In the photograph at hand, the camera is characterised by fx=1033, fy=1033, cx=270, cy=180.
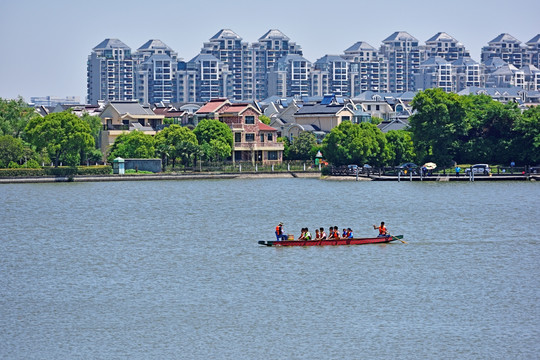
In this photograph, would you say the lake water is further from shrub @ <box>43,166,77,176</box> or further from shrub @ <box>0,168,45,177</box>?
shrub @ <box>43,166,77,176</box>

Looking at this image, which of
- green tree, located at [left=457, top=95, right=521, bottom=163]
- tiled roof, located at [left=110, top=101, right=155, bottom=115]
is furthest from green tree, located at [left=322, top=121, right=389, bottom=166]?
tiled roof, located at [left=110, top=101, right=155, bottom=115]

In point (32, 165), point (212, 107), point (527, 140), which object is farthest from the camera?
point (212, 107)

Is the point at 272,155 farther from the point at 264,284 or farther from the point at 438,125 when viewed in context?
the point at 264,284

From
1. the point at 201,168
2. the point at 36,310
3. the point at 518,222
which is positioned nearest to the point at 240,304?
the point at 36,310

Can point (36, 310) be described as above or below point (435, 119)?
below

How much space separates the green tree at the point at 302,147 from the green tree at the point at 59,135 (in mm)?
29650

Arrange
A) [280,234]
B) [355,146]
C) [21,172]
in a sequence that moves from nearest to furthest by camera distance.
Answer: [280,234] → [21,172] → [355,146]

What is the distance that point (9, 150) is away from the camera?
110 metres

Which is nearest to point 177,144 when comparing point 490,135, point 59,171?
point 59,171

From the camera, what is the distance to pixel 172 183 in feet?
362

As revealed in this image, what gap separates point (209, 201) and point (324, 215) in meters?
16.0

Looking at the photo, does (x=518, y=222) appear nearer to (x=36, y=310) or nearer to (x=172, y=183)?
(x=36, y=310)

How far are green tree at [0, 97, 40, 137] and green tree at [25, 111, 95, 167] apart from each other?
596cm

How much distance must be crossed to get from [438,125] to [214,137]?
27.7 meters
